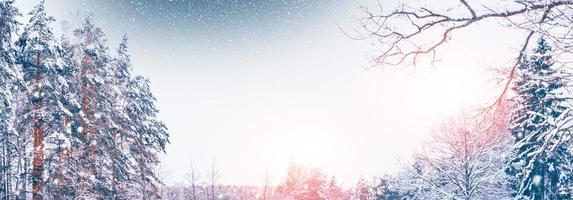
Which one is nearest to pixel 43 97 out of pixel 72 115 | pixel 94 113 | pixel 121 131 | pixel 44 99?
pixel 44 99

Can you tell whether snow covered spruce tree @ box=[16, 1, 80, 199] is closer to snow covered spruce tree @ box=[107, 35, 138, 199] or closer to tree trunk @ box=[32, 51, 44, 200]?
tree trunk @ box=[32, 51, 44, 200]

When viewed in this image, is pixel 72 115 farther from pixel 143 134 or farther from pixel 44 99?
pixel 143 134

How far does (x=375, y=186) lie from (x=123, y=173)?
55.3m

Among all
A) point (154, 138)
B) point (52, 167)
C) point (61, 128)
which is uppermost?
point (154, 138)

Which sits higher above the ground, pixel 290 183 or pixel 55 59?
pixel 55 59

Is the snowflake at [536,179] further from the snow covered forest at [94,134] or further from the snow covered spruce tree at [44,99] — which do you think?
the snow covered spruce tree at [44,99]

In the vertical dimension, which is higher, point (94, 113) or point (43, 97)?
point (94, 113)

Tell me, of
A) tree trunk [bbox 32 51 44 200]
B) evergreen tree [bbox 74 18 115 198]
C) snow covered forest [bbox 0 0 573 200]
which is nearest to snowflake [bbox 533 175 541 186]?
snow covered forest [bbox 0 0 573 200]

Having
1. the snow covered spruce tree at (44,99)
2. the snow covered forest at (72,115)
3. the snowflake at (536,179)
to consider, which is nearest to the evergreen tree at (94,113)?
the snow covered forest at (72,115)

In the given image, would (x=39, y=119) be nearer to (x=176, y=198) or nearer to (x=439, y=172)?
(x=439, y=172)

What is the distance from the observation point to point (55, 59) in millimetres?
17156

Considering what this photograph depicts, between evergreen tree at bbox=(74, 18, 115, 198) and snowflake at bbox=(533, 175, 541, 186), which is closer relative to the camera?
evergreen tree at bbox=(74, 18, 115, 198)

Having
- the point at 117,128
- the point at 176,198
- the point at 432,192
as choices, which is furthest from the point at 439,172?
the point at 176,198

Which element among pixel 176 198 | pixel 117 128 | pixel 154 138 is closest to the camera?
pixel 117 128
